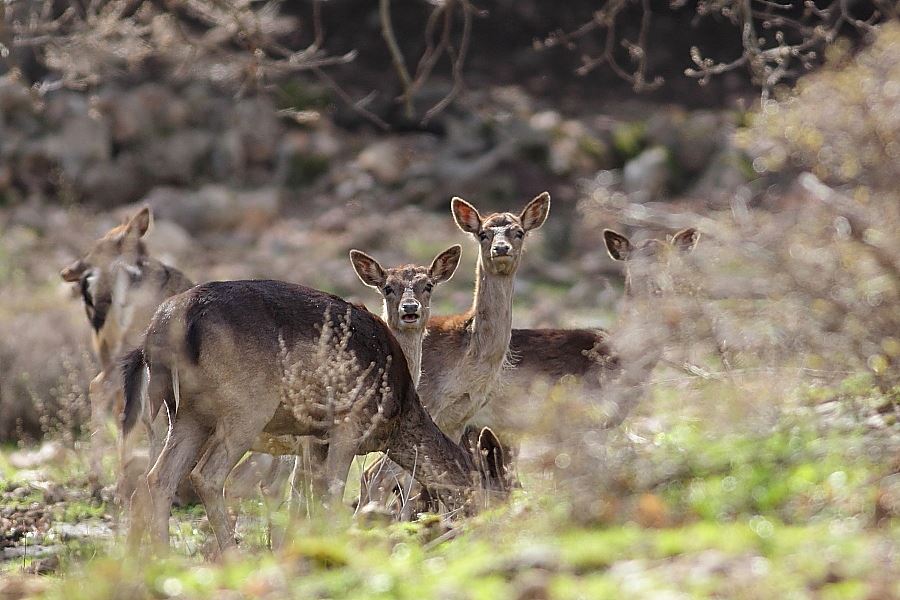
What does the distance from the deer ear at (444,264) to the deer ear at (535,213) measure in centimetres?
63

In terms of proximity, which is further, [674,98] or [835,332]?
[674,98]

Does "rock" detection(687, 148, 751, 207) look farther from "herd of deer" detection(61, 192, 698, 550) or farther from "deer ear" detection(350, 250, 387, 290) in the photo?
"deer ear" detection(350, 250, 387, 290)

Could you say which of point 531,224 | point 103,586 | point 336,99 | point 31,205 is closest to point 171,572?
point 103,586

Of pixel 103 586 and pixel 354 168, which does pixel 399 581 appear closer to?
pixel 103 586

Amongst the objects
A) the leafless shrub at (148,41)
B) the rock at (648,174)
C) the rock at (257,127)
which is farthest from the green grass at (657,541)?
the rock at (257,127)

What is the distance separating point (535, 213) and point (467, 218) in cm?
54

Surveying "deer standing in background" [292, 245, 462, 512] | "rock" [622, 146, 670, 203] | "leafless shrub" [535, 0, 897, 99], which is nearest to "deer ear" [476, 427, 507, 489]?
"deer standing in background" [292, 245, 462, 512]

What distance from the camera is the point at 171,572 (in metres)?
6.62

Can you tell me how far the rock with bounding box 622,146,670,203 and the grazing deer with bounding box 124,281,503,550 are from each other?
1486 centimetres

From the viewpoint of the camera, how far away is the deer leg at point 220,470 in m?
8.68

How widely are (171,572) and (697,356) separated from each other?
9.82ft

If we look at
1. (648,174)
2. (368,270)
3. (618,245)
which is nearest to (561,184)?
(648,174)

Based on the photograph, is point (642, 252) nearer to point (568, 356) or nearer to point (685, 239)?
point (685, 239)

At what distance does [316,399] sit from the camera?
888 centimetres
